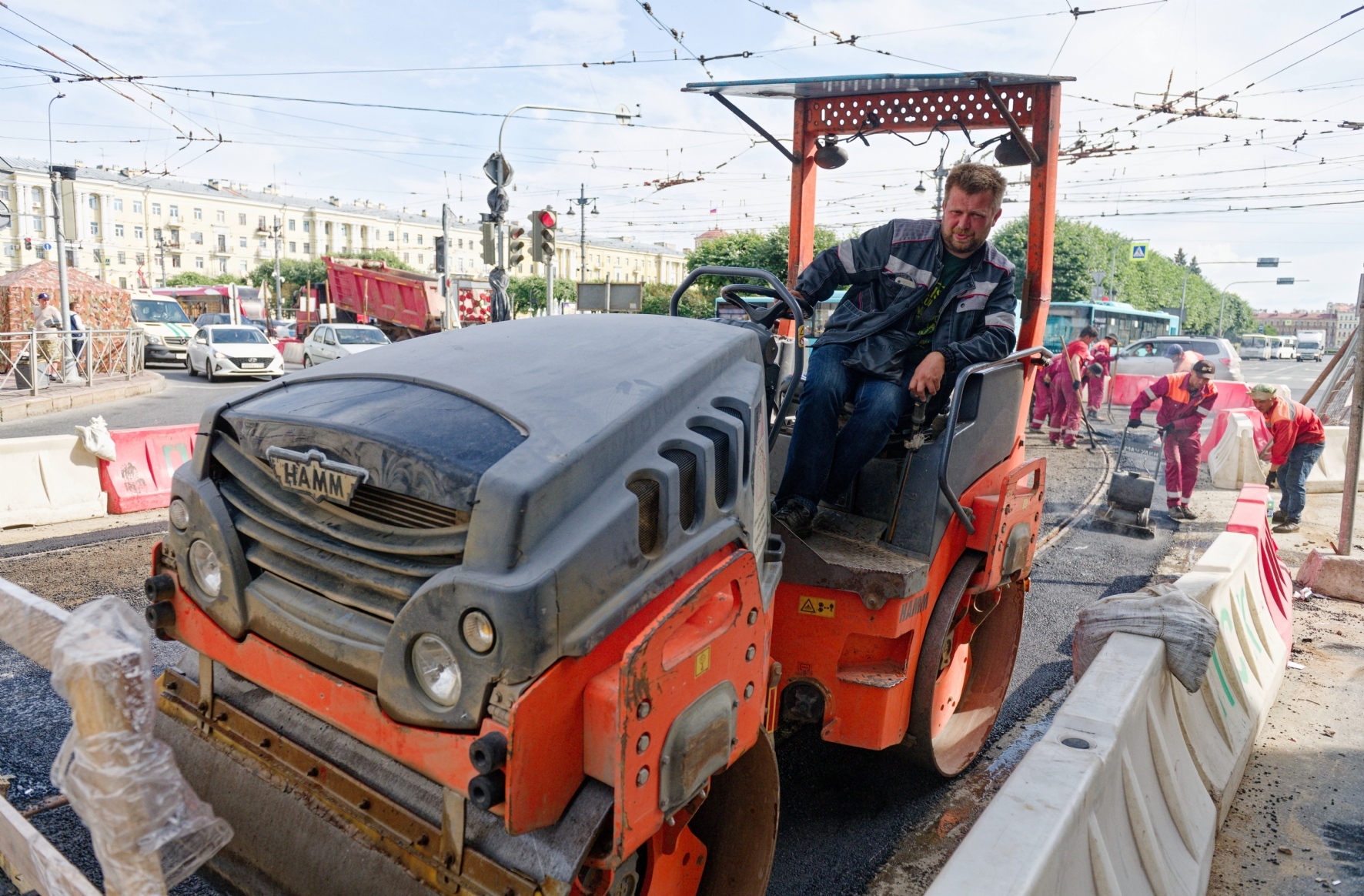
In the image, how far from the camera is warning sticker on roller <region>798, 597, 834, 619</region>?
124 inches

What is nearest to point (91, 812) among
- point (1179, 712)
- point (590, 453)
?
point (590, 453)

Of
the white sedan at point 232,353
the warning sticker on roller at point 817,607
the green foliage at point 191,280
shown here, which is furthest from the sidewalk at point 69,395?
the green foliage at point 191,280

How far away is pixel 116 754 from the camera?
1811 mm

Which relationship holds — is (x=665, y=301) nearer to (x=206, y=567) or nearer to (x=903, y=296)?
(x=903, y=296)

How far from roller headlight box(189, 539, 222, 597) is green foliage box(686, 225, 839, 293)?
1442 inches

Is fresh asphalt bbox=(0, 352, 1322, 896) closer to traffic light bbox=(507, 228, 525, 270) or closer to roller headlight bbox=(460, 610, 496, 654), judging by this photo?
roller headlight bbox=(460, 610, 496, 654)

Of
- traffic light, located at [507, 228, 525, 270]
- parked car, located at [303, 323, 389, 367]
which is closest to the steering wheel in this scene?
traffic light, located at [507, 228, 525, 270]

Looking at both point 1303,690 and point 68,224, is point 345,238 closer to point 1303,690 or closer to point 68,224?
point 68,224

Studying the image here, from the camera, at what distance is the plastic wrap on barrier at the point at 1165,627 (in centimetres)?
338

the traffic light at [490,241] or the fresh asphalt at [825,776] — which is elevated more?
the traffic light at [490,241]

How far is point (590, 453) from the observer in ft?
6.31

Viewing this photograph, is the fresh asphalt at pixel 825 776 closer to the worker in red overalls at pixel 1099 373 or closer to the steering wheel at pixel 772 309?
the steering wheel at pixel 772 309

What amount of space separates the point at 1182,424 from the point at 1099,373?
7.14m

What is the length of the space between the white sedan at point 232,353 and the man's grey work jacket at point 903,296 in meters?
22.7
